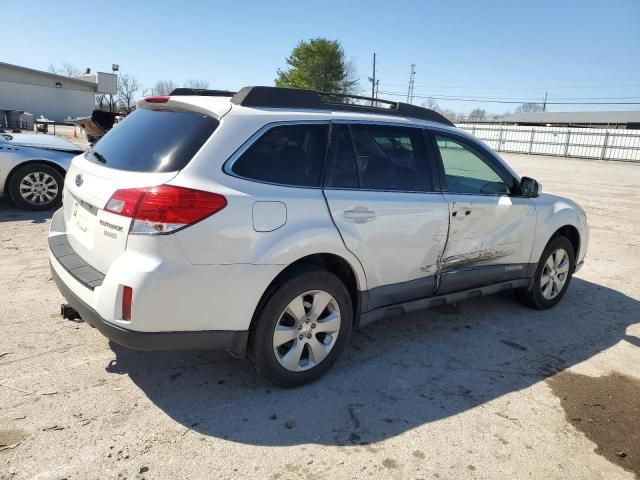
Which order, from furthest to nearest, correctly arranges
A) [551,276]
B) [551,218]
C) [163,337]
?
1. [551,276]
2. [551,218]
3. [163,337]

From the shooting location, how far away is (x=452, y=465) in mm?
2652

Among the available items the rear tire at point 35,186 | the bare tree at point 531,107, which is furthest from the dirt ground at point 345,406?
the bare tree at point 531,107

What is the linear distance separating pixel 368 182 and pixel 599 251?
5710 mm

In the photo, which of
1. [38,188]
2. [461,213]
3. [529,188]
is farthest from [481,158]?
[38,188]

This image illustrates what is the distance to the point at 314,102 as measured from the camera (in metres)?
3.43

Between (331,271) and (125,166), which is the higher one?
(125,166)

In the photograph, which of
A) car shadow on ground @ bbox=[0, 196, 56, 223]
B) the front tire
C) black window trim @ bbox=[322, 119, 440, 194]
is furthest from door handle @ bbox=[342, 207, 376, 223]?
car shadow on ground @ bbox=[0, 196, 56, 223]

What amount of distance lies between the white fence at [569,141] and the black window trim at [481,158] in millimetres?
29859

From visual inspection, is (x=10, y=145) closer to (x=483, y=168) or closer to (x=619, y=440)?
(x=483, y=168)

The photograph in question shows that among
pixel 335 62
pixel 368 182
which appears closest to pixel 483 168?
pixel 368 182

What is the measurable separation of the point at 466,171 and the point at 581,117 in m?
73.0

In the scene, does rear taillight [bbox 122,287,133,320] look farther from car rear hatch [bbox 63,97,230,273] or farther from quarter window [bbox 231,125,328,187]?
quarter window [bbox 231,125,328,187]

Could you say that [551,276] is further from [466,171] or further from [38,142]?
[38,142]

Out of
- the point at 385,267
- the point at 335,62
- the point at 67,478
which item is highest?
the point at 335,62
